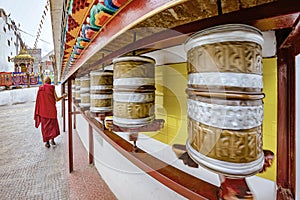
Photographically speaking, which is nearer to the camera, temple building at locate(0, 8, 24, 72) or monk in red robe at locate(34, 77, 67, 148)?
monk in red robe at locate(34, 77, 67, 148)

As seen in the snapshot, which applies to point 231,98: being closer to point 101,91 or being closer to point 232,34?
point 232,34

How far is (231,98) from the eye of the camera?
32cm

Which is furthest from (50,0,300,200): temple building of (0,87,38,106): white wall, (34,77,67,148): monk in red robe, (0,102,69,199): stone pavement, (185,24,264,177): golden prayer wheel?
(0,87,38,106): white wall

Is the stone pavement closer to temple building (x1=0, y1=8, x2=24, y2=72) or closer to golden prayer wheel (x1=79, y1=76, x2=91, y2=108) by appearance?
golden prayer wheel (x1=79, y1=76, x2=91, y2=108)

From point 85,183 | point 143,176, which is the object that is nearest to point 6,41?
point 85,183

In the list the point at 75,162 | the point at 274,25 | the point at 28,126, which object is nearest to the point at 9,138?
the point at 28,126

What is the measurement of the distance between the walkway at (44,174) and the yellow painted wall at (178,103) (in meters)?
1.06

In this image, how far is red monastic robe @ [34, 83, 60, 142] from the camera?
2.87m

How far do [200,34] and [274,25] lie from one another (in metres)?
0.19

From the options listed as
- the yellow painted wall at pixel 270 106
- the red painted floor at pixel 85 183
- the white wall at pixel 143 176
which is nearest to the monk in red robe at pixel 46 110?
the red painted floor at pixel 85 183

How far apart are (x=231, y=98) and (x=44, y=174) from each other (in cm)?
235

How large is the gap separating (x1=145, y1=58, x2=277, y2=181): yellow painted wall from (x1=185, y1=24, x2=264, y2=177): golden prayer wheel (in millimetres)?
281

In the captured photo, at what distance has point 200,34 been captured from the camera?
1.18 ft

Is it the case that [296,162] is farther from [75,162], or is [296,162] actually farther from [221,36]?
[75,162]
